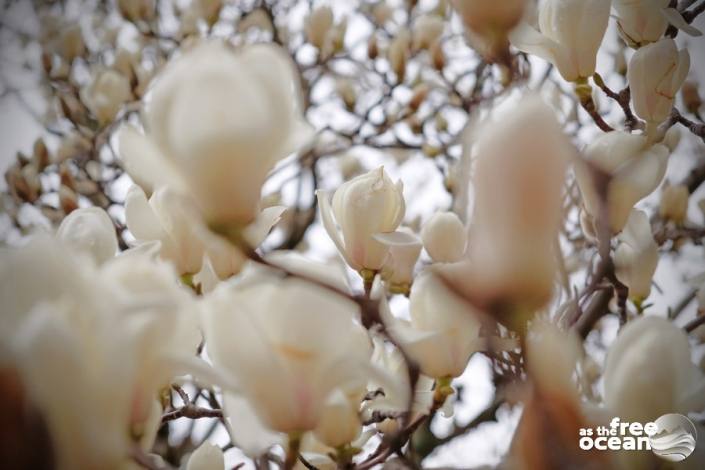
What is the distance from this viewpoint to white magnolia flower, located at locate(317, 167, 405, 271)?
0.45 m

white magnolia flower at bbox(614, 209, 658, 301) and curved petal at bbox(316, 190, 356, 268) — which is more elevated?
curved petal at bbox(316, 190, 356, 268)

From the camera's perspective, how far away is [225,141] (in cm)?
27

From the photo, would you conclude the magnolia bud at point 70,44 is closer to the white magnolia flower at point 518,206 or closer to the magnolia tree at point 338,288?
the magnolia tree at point 338,288

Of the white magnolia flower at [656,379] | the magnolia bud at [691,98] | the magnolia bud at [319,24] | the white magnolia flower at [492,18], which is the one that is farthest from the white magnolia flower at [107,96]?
the white magnolia flower at [656,379]

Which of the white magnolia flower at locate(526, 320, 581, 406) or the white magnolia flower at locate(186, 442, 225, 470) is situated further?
the white magnolia flower at locate(186, 442, 225, 470)

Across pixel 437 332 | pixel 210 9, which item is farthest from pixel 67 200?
pixel 437 332

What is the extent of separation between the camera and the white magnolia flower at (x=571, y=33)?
1.45 feet

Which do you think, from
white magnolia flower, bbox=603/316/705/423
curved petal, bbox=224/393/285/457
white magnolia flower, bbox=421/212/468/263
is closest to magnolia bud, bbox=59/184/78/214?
white magnolia flower, bbox=421/212/468/263

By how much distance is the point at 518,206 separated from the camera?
230 millimetres

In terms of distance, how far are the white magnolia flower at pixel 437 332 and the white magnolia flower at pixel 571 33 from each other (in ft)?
0.62

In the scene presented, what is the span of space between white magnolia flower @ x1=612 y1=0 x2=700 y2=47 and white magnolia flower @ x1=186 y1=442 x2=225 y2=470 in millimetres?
412

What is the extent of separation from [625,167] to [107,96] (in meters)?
1.15

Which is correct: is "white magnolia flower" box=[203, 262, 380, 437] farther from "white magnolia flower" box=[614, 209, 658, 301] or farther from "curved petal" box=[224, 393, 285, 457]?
"white magnolia flower" box=[614, 209, 658, 301]

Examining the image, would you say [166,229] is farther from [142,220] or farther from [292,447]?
[292,447]
